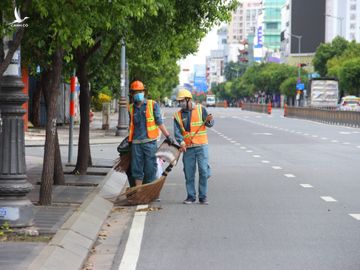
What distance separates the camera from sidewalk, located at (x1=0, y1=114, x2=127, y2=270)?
7.88m

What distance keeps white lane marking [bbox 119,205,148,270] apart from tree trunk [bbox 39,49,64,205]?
4.21ft

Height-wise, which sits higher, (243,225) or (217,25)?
(217,25)

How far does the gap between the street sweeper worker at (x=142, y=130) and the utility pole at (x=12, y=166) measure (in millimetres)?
3754

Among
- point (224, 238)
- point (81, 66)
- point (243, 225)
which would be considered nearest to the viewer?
point (224, 238)

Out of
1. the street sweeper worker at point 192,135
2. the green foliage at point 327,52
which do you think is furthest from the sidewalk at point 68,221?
the green foliage at point 327,52

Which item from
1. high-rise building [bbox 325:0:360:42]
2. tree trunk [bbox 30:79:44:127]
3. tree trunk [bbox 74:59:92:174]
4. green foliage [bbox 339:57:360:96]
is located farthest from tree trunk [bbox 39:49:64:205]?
high-rise building [bbox 325:0:360:42]

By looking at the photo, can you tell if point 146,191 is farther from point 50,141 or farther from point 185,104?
point 50,141

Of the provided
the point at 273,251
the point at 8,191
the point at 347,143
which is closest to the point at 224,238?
the point at 273,251

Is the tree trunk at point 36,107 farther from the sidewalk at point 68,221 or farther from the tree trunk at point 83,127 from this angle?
the tree trunk at point 83,127

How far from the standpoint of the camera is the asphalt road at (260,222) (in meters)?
8.49

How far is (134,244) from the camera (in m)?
9.44

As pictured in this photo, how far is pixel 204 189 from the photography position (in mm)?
12992

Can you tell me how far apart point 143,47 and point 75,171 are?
3.00m

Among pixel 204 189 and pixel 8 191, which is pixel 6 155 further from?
pixel 204 189
